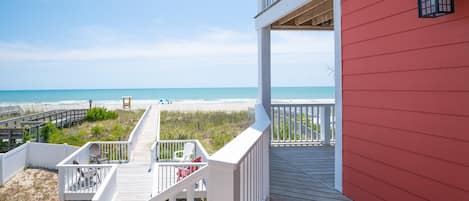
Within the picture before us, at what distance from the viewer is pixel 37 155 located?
1372cm

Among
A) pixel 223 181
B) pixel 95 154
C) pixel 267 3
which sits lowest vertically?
pixel 95 154

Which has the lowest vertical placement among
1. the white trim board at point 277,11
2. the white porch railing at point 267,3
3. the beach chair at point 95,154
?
the beach chair at point 95,154

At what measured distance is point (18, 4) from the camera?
6053 centimetres

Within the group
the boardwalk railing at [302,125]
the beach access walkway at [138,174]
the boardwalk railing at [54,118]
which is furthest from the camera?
the boardwalk railing at [54,118]

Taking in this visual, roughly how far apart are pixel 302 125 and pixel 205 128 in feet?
40.2

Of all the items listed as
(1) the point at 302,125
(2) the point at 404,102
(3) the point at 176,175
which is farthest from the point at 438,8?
(3) the point at 176,175

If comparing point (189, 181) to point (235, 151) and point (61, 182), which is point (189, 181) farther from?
point (61, 182)

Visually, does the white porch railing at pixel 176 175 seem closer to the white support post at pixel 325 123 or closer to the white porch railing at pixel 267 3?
the white support post at pixel 325 123

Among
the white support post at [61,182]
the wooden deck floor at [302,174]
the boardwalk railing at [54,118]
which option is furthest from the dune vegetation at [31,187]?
the wooden deck floor at [302,174]

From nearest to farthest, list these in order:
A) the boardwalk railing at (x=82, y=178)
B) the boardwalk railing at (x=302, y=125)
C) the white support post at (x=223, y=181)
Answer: the white support post at (x=223, y=181)
the boardwalk railing at (x=302, y=125)
the boardwalk railing at (x=82, y=178)

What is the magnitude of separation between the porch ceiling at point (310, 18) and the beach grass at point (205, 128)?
659 cm

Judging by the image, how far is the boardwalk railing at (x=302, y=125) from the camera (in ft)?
22.2

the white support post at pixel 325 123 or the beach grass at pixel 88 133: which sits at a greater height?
the white support post at pixel 325 123

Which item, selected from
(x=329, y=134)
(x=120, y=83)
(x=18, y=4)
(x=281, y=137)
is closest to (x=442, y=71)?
(x=329, y=134)
